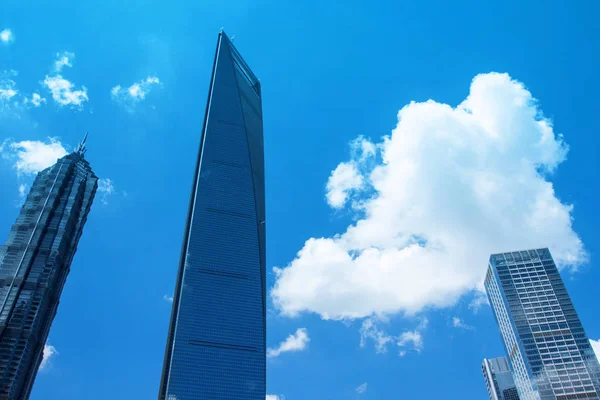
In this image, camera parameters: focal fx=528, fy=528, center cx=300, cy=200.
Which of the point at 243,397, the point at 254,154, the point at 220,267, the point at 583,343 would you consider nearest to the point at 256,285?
the point at 220,267

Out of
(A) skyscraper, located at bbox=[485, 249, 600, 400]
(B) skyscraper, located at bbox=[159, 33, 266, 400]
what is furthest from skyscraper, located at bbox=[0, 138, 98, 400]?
(A) skyscraper, located at bbox=[485, 249, 600, 400]

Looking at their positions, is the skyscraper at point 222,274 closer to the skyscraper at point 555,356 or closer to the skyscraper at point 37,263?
the skyscraper at point 37,263

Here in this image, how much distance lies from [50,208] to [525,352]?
167m

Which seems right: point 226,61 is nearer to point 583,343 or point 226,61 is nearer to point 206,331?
point 206,331

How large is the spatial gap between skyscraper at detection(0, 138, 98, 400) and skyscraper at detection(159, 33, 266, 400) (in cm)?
3416

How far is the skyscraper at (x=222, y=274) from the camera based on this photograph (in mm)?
123562

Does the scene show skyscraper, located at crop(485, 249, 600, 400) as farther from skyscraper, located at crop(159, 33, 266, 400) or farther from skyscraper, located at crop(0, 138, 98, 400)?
skyscraper, located at crop(0, 138, 98, 400)

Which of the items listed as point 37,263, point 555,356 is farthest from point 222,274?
point 555,356

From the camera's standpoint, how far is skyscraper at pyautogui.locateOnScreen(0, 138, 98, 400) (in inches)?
4845

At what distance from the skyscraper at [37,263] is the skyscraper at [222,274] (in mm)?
34157

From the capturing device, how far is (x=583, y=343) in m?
192

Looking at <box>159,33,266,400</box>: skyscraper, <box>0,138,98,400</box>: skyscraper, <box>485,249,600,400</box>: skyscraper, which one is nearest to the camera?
<box>0,138,98,400</box>: skyscraper

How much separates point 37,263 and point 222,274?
1891 inches

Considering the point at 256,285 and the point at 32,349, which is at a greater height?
the point at 256,285
